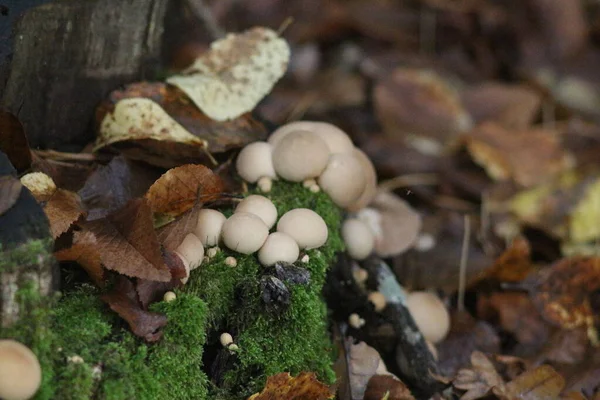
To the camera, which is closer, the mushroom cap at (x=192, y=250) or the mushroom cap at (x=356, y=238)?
the mushroom cap at (x=192, y=250)

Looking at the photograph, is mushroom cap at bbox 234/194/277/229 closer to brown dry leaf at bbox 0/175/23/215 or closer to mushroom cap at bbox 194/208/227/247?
mushroom cap at bbox 194/208/227/247

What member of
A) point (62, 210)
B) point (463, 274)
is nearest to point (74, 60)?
point (62, 210)

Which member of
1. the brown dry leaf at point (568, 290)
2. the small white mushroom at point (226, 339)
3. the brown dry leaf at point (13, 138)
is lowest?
the brown dry leaf at point (568, 290)

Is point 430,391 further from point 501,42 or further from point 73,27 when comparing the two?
point 501,42

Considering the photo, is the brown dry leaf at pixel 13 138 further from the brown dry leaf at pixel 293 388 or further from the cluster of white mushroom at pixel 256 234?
the brown dry leaf at pixel 293 388

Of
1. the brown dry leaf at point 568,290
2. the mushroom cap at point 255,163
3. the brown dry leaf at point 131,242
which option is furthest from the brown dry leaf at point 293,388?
the brown dry leaf at point 568,290

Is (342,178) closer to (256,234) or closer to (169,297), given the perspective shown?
(256,234)
